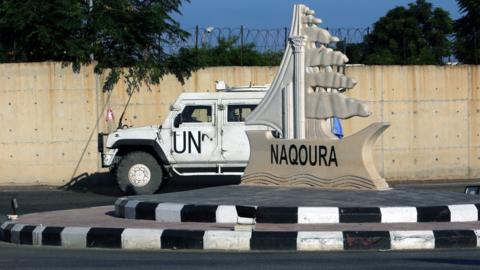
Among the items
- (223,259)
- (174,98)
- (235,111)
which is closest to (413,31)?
(174,98)

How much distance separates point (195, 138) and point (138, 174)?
1400 mm

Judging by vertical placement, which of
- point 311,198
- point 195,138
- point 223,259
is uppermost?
point 195,138

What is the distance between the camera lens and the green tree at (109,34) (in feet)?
80.9

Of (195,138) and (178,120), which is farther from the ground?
(178,120)

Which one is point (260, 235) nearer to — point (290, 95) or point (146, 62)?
point (290, 95)

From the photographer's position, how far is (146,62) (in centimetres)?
2481

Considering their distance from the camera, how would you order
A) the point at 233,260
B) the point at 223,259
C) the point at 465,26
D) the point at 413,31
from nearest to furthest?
the point at 233,260 → the point at 223,259 → the point at 465,26 → the point at 413,31

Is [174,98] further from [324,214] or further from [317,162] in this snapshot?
[324,214]

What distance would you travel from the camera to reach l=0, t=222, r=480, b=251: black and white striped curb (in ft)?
37.4

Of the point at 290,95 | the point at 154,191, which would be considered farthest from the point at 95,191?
the point at 290,95

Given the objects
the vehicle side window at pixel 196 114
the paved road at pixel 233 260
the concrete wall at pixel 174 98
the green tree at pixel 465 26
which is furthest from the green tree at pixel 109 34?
the paved road at pixel 233 260

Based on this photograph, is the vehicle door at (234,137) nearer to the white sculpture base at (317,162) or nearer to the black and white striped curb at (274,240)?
the white sculpture base at (317,162)

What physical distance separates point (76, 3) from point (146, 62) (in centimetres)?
233

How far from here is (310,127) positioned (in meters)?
15.6
